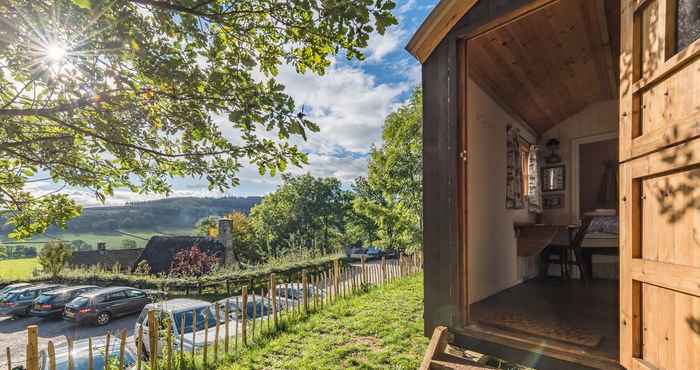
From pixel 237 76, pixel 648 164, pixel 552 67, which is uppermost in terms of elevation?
pixel 552 67

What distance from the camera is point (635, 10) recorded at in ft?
5.98

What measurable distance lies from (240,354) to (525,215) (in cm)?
515

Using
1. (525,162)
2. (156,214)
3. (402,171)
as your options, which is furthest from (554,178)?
(156,214)

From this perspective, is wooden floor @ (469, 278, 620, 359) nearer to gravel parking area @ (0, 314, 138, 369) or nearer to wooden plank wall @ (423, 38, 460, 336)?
wooden plank wall @ (423, 38, 460, 336)

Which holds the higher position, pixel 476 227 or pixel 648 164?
pixel 648 164

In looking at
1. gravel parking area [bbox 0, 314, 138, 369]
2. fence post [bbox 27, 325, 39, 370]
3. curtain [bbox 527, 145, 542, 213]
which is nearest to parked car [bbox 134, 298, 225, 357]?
fence post [bbox 27, 325, 39, 370]

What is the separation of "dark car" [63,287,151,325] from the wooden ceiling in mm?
12978

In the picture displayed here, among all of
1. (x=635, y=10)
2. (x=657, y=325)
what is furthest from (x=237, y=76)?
(x=657, y=325)

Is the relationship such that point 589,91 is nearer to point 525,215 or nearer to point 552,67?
point 552,67

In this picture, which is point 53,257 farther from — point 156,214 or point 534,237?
point 534,237

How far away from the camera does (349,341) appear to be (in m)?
4.46

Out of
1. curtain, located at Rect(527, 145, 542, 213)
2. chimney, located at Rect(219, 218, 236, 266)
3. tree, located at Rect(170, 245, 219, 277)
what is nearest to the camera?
curtain, located at Rect(527, 145, 542, 213)

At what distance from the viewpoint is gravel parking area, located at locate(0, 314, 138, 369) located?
383 inches

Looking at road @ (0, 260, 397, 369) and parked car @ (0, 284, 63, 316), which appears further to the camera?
parked car @ (0, 284, 63, 316)
